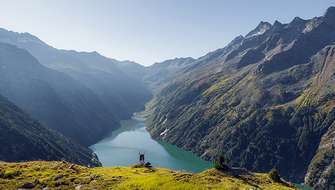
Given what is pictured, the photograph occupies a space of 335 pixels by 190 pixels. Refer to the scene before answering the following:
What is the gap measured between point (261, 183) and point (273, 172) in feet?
20.0

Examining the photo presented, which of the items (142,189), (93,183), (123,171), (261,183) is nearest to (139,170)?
(123,171)

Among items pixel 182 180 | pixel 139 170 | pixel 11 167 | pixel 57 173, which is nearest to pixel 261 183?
pixel 182 180

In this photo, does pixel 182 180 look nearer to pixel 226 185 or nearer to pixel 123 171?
pixel 226 185

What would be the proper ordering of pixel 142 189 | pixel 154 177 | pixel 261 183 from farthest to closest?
pixel 261 183, pixel 154 177, pixel 142 189

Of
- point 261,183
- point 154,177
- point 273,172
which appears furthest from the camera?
point 273,172

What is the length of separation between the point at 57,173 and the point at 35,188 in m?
6.83

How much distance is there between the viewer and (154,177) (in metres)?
59.2

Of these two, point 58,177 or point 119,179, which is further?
point 58,177

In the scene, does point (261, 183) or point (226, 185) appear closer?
point (226, 185)

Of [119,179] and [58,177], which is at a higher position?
[58,177]

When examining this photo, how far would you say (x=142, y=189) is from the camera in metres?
54.5

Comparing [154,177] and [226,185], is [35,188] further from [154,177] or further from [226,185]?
[226,185]

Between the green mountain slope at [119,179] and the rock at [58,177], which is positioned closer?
the green mountain slope at [119,179]

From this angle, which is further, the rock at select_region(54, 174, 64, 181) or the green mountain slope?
the rock at select_region(54, 174, 64, 181)
